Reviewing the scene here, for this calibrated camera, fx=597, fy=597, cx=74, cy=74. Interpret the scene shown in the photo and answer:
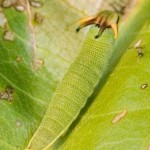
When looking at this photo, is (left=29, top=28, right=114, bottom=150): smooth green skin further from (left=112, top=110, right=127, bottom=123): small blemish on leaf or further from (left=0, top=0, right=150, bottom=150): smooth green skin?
(left=112, top=110, right=127, bottom=123): small blemish on leaf

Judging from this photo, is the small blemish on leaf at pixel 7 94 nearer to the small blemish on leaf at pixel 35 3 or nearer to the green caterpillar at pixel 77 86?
the green caterpillar at pixel 77 86

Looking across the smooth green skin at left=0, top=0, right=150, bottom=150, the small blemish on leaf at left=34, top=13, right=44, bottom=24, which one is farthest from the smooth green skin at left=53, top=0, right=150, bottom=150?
the small blemish on leaf at left=34, top=13, right=44, bottom=24

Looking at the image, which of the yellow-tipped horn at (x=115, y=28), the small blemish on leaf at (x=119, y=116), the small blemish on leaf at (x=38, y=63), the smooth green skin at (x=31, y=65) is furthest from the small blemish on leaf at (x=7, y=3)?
the small blemish on leaf at (x=119, y=116)

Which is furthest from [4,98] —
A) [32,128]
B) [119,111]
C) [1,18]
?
[119,111]

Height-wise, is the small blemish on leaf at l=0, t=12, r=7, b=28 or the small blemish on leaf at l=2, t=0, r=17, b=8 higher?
the small blemish on leaf at l=2, t=0, r=17, b=8

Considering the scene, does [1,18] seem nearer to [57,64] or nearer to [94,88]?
[57,64]

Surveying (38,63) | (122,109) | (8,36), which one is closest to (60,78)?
(38,63)
